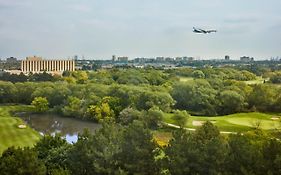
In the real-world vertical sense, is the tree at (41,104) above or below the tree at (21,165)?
below

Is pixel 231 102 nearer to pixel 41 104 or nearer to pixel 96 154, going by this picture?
pixel 41 104

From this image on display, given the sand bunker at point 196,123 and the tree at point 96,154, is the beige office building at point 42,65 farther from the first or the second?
the tree at point 96,154

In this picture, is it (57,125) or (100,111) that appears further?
(100,111)

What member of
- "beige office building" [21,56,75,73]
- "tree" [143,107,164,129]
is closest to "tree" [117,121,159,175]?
"tree" [143,107,164,129]

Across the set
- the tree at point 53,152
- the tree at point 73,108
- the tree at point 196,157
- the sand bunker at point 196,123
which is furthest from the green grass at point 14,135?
the tree at point 196,157

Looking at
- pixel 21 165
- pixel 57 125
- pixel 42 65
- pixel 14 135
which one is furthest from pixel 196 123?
pixel 42 65

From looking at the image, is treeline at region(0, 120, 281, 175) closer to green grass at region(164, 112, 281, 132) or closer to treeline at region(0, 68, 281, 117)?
green grass at region(164, 112, 281, 132)

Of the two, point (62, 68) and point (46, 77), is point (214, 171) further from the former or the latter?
point (62, 68)

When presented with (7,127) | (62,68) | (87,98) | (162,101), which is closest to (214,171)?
(7,127)
